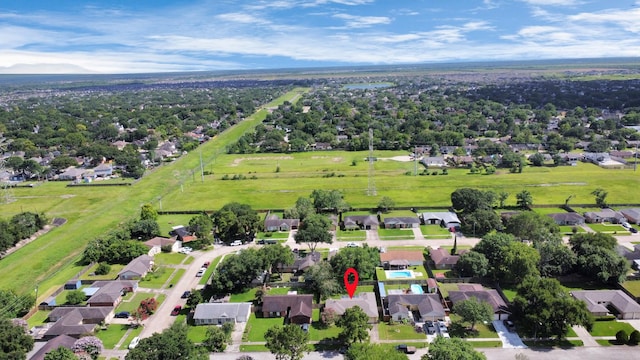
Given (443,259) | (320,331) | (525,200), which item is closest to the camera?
(320,331)

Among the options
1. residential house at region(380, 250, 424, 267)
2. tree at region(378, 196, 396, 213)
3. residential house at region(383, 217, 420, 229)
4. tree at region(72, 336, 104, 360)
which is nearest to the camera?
tree at region(72, 336, 104, 360)

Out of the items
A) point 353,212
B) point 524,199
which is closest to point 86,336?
point 353,212

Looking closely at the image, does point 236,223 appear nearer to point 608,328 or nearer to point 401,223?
point 401,223

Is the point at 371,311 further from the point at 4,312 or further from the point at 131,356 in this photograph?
the point at 4,312

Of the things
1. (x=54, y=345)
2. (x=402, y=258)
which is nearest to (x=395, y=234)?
(x=402, y=258)

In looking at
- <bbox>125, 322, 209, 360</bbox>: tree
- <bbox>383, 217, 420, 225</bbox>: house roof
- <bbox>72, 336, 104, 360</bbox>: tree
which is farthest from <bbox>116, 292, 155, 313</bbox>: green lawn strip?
A: <bbox>383, 217, 420, 225</bbox>: house roof

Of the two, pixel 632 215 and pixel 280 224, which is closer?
→ pixel 632 215

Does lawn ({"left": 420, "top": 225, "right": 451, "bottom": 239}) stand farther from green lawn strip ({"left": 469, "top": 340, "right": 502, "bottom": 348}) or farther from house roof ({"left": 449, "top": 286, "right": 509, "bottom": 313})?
green lawn strip ({"left": 469, "top": 340, "right": 502, "bottom": 348})
